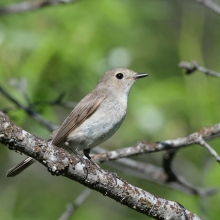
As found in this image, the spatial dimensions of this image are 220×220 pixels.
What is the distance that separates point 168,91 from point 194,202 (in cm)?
151

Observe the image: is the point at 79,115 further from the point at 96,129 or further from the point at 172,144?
the point at 172,144

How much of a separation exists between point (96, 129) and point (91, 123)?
4.9 inches

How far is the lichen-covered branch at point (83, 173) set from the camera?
132 inches

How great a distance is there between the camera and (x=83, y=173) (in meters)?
3.77

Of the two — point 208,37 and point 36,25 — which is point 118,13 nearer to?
point 36,25

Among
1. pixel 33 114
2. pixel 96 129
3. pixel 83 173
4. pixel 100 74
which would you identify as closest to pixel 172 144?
pixel 96 129

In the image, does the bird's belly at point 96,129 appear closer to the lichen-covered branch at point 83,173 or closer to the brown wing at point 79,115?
the brown wing at point 79,115

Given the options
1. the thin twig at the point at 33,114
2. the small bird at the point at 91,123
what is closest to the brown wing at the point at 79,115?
the small bird at the point at 91,123

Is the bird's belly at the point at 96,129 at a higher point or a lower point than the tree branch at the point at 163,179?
higher

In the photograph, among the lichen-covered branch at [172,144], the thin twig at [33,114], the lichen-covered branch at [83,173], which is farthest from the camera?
the thin twig at [33,114]

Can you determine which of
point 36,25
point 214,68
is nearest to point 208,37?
point 214,68

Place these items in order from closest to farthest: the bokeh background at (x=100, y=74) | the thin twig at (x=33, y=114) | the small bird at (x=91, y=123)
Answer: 1. the small bird at (x=91, y=123)
2. the thin twig at (x=33, y=114)
3. the bokeh background at (x=100, y=74)

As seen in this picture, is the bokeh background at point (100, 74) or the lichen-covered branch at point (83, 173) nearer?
the lichen-covered branch at point (83, 173)

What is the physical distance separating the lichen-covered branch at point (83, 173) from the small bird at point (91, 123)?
1331mm
